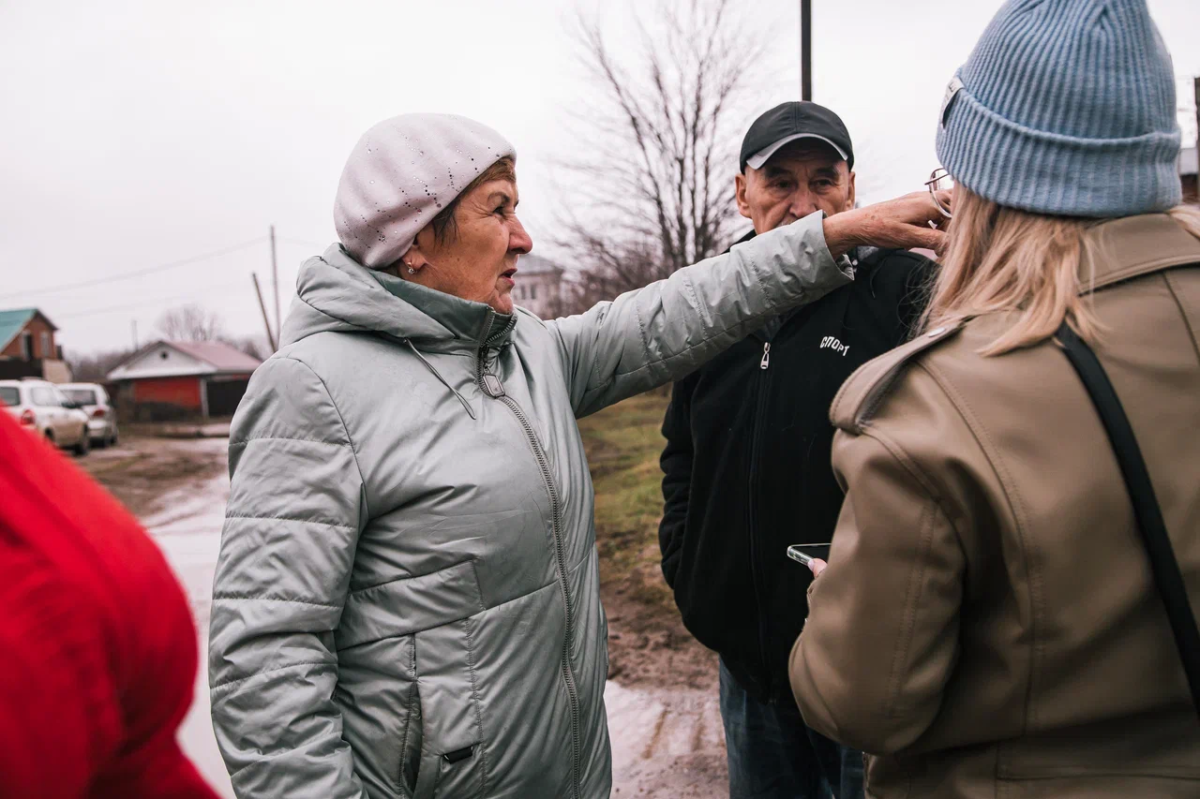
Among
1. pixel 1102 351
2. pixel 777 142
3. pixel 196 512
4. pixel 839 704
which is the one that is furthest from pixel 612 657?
pixel 196 512

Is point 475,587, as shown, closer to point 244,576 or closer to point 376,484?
point 376,484

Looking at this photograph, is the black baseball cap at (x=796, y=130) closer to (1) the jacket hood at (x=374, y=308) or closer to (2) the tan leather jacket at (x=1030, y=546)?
(1) the jacket hood at (x=374, y=308)

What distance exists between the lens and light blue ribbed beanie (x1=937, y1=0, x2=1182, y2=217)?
114cm

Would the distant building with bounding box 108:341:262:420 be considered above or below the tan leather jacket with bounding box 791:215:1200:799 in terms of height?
below

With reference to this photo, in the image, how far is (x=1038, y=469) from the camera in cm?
106

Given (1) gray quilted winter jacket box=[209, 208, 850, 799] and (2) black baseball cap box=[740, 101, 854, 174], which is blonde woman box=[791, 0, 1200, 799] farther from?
(2) black baseball cap box=[740, 101, 854, 174]

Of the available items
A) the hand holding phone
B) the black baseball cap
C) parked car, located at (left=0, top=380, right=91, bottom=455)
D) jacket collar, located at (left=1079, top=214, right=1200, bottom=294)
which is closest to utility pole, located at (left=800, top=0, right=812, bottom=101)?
the black baseball cap

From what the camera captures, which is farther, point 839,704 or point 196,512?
point 196,512

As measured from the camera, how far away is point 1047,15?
117 centimetres

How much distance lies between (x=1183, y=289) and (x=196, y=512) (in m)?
13.4

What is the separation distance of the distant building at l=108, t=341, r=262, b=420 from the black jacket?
41.3 metres

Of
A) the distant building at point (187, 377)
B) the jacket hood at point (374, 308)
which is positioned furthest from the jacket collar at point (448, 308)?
the distant building at point (187, 377)

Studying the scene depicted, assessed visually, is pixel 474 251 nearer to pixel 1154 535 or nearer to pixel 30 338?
pixel 1154 535

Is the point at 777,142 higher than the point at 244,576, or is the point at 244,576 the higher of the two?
the point at 777,142
